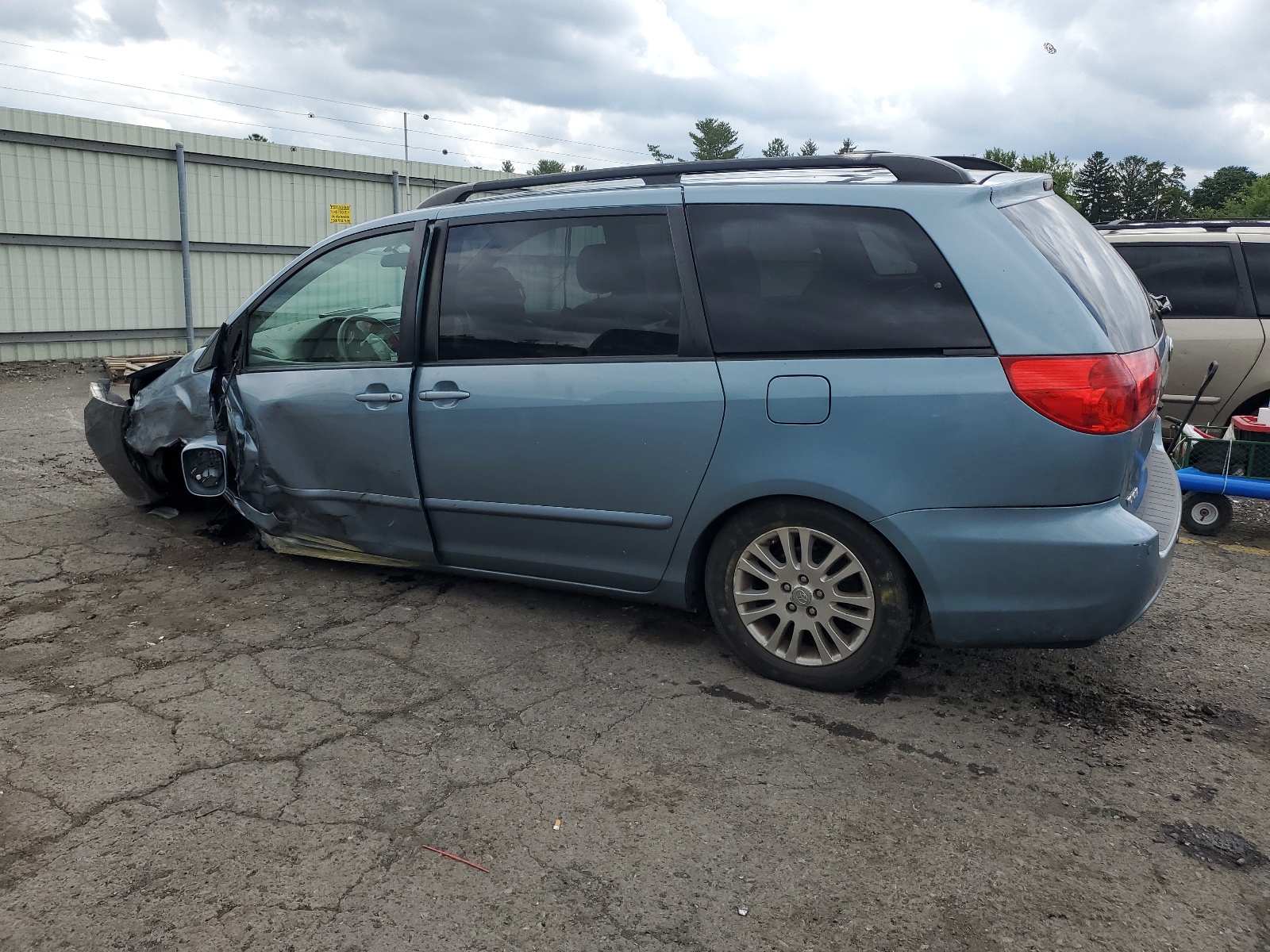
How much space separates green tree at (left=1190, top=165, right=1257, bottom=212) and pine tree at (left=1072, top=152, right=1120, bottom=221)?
389 inches

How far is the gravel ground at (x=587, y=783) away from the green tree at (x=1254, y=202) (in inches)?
3404

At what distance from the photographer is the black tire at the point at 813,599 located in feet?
10.4

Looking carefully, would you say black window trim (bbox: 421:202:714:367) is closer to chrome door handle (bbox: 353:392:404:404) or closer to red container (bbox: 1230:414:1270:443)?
chrome door handle (bbox: 353:392:404:404)

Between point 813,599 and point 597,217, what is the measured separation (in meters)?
1.63

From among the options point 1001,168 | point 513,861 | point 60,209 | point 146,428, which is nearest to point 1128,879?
point 513,861

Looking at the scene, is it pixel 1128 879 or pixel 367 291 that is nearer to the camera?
pixel 1128 879

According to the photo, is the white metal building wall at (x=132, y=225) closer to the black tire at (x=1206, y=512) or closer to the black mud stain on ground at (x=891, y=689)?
the black mud stain on ground at (x=891, y=689)

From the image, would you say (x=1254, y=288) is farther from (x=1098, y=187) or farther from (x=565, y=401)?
(x=1098, y=187)

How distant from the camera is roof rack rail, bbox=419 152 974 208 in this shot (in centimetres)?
323

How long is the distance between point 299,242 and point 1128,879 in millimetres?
14929

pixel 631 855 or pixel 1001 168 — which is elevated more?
pixel 1001 168

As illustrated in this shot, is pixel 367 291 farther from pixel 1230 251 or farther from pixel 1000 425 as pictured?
pixel 1230 251

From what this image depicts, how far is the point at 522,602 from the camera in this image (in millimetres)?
4277

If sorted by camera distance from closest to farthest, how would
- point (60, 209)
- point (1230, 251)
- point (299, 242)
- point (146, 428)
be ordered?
1. point (146, 428)
2. point (1230, 251)
3. point (60, 209)
4. point (299, 242)
